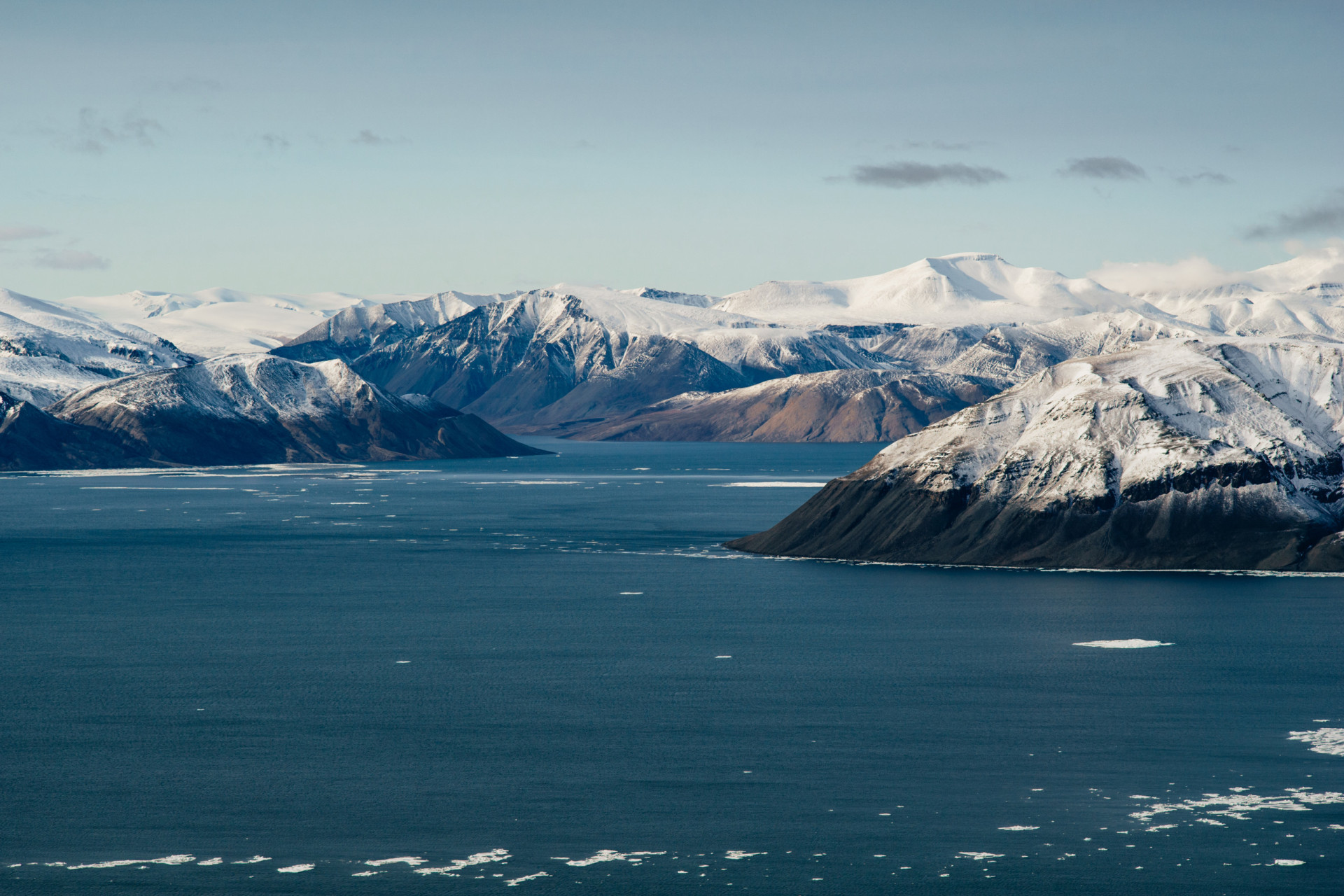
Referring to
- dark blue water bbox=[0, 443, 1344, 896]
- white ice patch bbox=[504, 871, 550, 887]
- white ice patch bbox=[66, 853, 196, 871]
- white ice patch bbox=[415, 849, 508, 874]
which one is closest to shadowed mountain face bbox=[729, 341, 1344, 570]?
dark blue water bbox=[0, 443, 1344, 896]

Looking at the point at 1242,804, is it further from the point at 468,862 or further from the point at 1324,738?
the point at 468,862

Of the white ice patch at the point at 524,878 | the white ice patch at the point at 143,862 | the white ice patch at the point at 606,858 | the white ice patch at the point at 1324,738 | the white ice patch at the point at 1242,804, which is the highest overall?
the white ice patch at the point at 1324,738

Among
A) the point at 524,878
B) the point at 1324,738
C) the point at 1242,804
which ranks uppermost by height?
the point at 1324,738

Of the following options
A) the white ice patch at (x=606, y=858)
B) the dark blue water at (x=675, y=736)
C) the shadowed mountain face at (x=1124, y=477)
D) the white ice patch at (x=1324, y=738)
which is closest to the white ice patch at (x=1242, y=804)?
the dark blue water at (x=675, y=736)

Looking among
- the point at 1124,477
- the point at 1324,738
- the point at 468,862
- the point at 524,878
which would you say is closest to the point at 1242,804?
the point at 1324,738

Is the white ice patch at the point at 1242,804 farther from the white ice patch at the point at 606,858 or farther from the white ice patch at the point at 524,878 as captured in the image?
the white ice patch at the point at 524,878

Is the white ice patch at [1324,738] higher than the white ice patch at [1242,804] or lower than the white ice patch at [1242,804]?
higher
